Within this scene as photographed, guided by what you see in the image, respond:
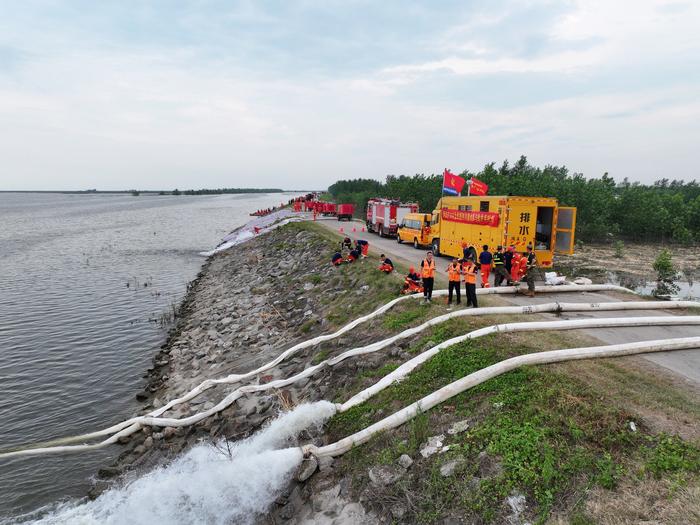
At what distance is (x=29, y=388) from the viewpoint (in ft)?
47.3

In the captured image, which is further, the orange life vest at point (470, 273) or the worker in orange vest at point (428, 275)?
the worker in orange vest at point (428, 275)

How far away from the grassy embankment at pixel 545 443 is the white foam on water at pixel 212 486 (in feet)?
3.30

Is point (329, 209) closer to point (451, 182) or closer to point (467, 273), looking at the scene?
point (451, 182)

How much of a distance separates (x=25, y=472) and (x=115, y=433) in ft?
6.61

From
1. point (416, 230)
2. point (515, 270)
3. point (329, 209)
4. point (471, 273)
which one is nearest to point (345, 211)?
point (329, 209)

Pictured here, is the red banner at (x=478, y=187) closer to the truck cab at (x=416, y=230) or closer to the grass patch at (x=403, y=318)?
the truck cab at (x=416, y=230)

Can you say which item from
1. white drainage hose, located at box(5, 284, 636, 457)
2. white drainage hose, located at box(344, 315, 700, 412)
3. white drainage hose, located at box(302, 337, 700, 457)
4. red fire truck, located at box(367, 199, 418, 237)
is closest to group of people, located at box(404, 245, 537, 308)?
white drainage hose, located at box(5, 284, 636, 457)

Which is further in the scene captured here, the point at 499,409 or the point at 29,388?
the point at 29,388

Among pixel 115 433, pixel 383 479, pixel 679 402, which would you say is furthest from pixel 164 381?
pixel 679 402

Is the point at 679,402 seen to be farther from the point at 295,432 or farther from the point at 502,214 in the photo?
the point at 502,214

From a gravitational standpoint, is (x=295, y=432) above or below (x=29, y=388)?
above

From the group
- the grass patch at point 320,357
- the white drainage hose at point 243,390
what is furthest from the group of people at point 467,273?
the grass patch at point 320,357

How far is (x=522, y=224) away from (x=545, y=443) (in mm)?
12885

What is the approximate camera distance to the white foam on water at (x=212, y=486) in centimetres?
737
